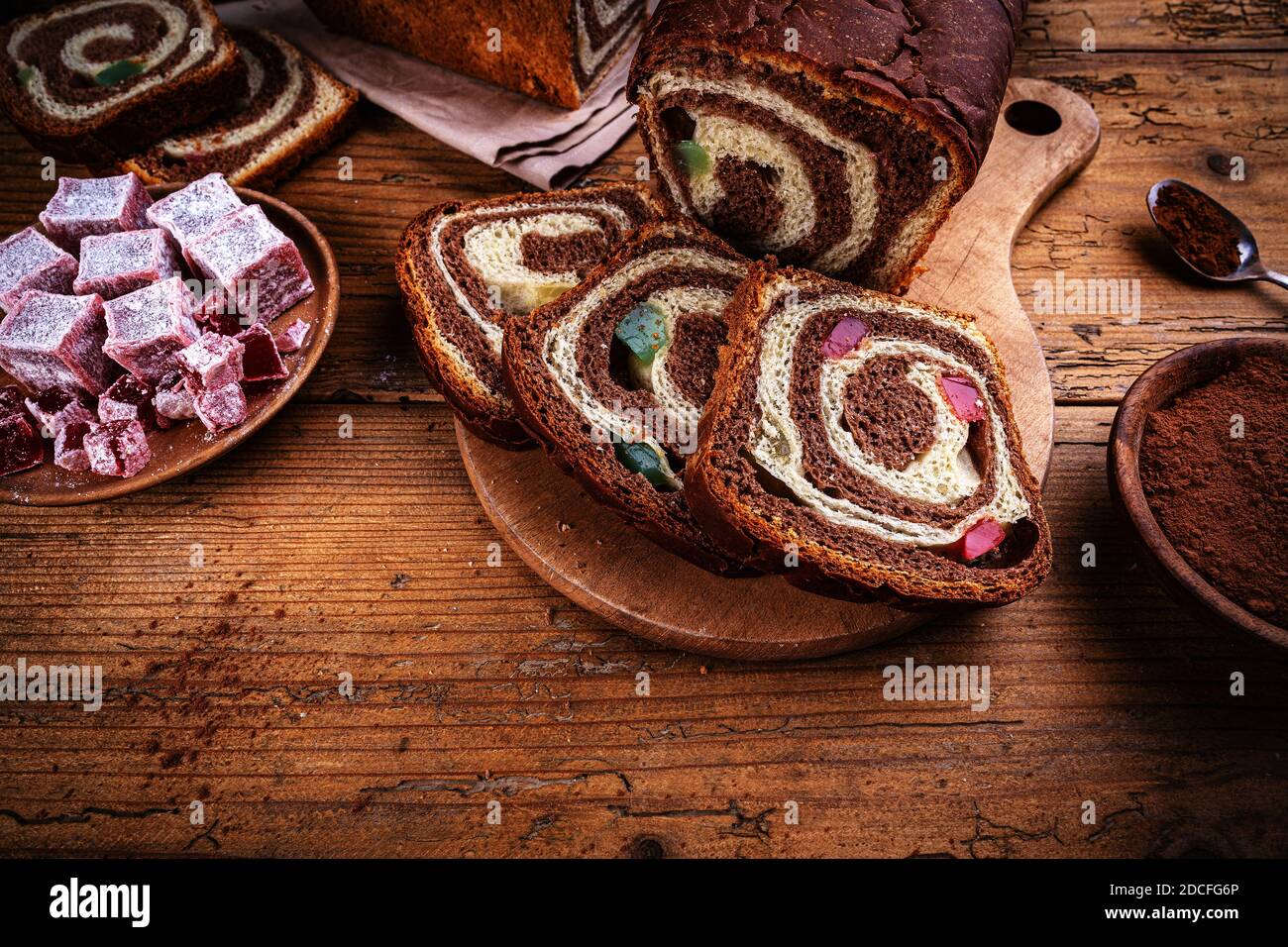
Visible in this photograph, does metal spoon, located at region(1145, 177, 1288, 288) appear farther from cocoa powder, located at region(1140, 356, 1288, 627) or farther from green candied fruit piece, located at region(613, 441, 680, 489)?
green candied fruit piece, located at region(613, 441, 680, 489)

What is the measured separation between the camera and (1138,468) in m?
2.12

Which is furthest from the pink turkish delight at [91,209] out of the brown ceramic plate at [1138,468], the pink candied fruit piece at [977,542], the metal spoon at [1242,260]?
the metal spoon at [1242,260]

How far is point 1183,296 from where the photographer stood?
2801 millimetres

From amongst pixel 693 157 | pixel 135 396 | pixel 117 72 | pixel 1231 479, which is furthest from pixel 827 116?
pixel 117 72

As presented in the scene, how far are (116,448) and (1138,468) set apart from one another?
238 centimetres

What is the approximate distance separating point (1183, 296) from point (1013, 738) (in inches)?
61.5

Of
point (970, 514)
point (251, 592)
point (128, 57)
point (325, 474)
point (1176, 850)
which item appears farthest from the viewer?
point (128, 57)

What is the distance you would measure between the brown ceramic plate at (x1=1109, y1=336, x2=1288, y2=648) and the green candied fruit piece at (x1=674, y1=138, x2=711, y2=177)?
122cm

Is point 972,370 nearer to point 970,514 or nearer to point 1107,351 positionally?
point 970,514

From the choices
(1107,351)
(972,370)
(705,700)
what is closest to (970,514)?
(972,370)

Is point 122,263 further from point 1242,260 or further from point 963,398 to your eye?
point 1242,260

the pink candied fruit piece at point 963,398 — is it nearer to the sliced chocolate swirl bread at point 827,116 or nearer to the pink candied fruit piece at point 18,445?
the sliced chocolate swirl bread at point 827,116

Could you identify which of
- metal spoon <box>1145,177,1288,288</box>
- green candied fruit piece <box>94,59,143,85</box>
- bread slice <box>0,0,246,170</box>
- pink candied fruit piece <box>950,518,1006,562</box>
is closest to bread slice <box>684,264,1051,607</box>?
pink candied fruit piece <box>950,518,1006,562</box>

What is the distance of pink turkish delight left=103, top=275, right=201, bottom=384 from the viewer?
2.23 metres
